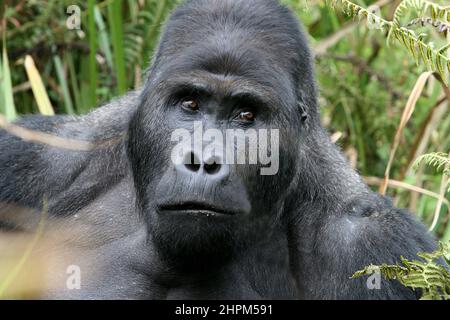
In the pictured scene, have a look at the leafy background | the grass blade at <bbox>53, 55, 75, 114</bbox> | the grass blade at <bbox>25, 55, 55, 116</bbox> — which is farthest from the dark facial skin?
the grass blade at <bbox>53, 55, 75, 114</bbox>

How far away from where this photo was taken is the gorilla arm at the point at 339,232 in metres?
3.88

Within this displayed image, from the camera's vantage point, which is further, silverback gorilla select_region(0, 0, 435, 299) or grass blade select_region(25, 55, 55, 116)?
grass blade select_region(25, 55, 55, 116)

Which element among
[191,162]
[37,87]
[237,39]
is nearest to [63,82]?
[37,87]

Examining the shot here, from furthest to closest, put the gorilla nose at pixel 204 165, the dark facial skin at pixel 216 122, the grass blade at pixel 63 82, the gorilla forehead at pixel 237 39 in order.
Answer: the grass blade at pixel 63 82, the gorilla forehead at pixel 237 39, the dark facial skin at pixel 216 122, the gorilla nose at pixel 204 165

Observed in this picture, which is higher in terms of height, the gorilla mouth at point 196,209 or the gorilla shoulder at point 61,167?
the gorilla shoulder at point 61,167

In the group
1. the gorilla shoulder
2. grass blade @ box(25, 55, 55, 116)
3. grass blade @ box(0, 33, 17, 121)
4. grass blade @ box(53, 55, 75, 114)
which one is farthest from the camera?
grass blade @ box(53, 55, 75, 114)

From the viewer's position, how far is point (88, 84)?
6.10 meters

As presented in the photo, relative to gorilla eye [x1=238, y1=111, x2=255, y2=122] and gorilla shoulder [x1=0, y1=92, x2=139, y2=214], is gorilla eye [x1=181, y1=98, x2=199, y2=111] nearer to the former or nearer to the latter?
gorilla eye [x1=238, y1=111, x2=255, y2=122]

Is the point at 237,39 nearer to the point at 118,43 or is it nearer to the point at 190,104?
the point at 190,104

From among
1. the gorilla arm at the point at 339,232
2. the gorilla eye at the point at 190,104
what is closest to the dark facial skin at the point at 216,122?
the gorilla eye at the point at 190,104

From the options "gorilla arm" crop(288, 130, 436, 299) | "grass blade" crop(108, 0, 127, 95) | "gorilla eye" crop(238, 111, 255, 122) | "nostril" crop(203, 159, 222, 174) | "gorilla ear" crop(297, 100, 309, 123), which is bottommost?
"gorilla arm" crop(288, 130, 436, 299)

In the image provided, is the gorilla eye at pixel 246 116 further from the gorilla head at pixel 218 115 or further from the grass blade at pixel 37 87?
the grass blade at pixel 37 87

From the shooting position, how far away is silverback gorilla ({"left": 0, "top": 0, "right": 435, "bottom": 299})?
11.9 ft
